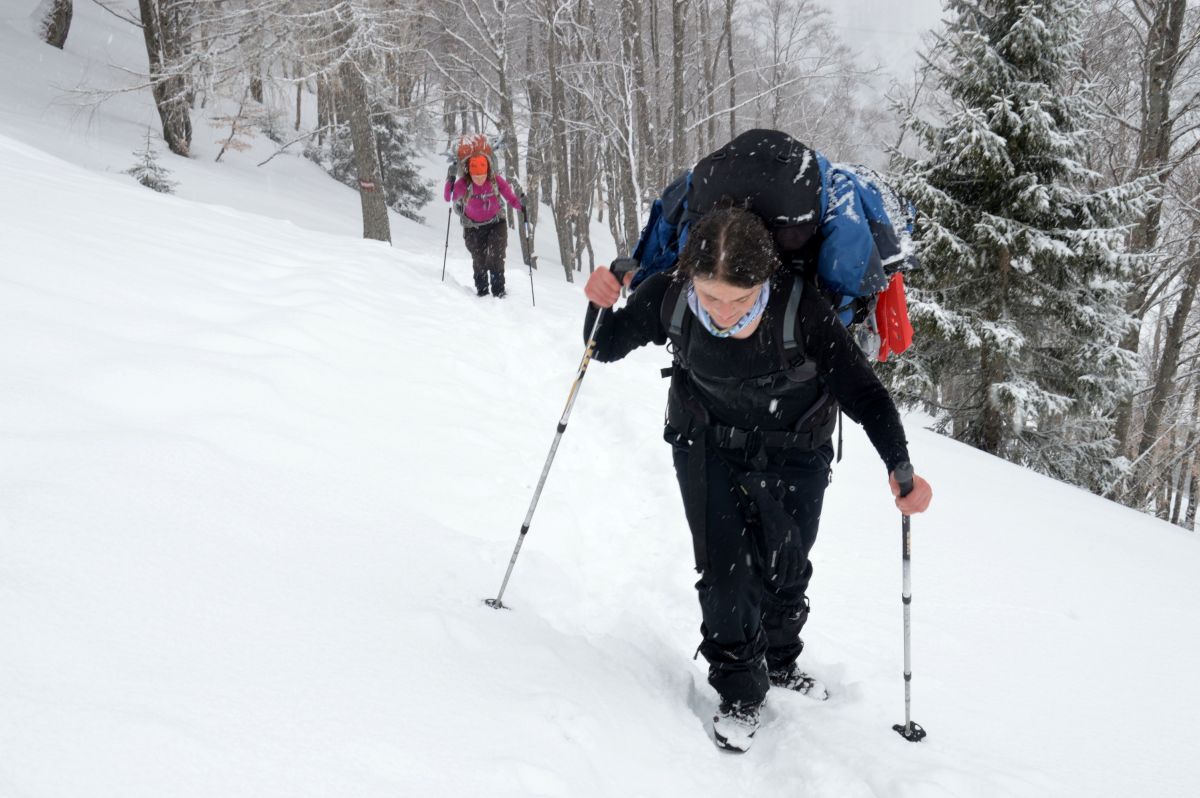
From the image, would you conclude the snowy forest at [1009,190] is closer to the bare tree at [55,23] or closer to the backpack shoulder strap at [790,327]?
the bare tree at [55,23]

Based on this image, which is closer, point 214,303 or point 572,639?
point 572,639

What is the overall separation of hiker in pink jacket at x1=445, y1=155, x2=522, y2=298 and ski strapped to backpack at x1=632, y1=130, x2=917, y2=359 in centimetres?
721

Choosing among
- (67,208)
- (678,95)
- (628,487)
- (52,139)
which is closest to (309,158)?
(52,139)

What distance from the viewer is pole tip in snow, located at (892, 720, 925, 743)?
8.50ft

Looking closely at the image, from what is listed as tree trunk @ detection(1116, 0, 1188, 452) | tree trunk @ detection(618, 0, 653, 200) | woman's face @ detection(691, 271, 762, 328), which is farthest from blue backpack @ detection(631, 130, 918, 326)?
tree trunk @ detection(618, 0, 653, 200)

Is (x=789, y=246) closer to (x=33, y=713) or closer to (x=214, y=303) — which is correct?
(x=33, y=713)

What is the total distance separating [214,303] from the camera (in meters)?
Result: 4.71

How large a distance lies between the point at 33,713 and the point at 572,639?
6.06 ft

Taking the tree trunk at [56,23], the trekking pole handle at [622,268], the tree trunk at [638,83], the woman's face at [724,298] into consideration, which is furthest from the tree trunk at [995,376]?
the tree trunk at [56,23]

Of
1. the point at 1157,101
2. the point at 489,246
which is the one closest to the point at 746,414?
the point at 489,246

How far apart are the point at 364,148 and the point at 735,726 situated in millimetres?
12262

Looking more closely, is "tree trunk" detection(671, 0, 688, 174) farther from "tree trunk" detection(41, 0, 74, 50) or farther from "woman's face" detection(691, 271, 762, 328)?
"tree trunk" detection(41, 0, 74, 50)

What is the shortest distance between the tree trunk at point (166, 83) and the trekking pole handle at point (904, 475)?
16.5 metres

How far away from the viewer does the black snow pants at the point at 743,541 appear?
2559mm
